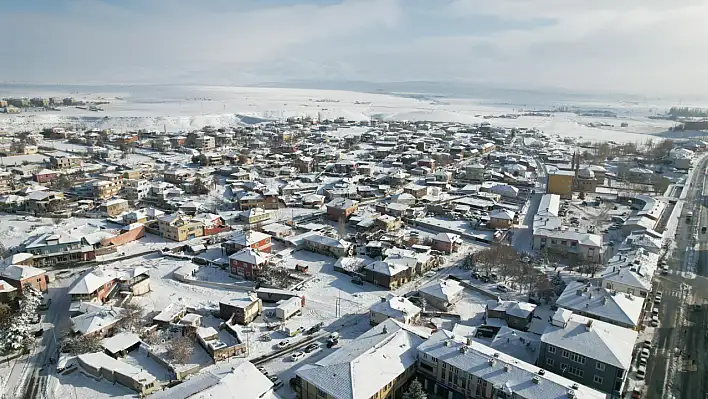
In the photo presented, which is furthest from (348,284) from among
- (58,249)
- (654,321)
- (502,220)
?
(58,249)

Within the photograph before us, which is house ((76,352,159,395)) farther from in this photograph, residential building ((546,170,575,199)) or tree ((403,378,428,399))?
residential building ((546,170,575,199))

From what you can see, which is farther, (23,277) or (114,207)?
(114,207)

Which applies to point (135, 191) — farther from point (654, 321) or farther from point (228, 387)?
point (654, 321)

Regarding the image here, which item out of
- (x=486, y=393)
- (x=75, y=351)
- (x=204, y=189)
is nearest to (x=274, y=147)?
(x=204, y=189)

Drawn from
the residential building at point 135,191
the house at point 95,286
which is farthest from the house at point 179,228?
the residential building at point 135,191

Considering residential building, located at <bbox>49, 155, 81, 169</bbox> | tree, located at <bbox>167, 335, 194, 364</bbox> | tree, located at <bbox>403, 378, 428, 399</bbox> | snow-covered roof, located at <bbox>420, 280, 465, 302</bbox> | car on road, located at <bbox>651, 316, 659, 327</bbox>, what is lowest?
tree, located at <bbox>167, 335, 194, 364</bbox>

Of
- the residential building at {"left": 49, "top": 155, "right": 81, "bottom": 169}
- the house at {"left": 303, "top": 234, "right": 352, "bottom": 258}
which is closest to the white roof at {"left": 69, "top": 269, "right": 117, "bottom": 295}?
the house at {"left": 303, "top": 234, "right": 352, "bottom": 258}
